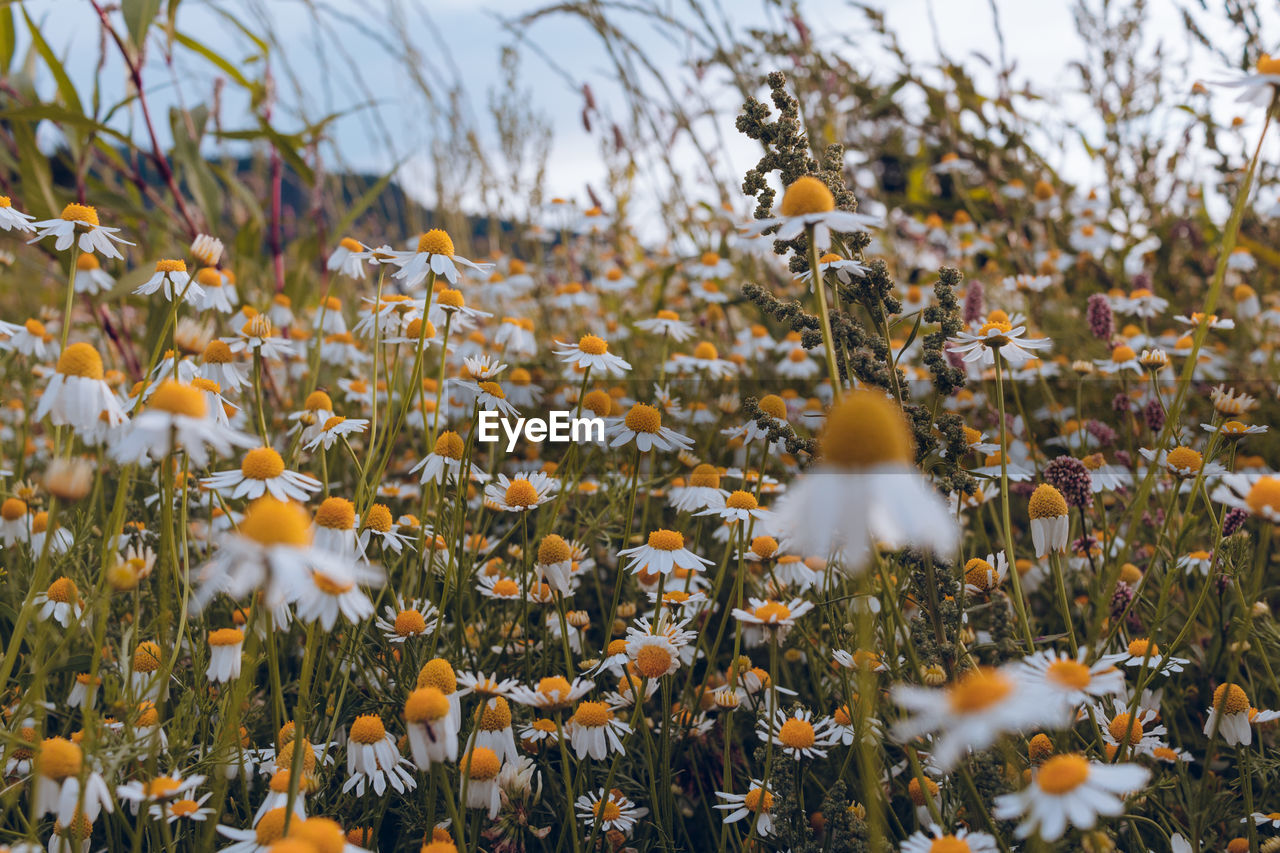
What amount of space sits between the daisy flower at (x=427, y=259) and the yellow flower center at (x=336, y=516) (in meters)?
0.37

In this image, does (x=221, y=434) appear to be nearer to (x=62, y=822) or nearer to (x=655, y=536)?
(x=62, y=822)

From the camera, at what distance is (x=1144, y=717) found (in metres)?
0.93

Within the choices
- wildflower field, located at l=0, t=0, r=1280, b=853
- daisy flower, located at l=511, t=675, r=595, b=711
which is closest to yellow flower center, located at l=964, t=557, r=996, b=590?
wildflower field, located at l=0, t=0, r=1280, b=853

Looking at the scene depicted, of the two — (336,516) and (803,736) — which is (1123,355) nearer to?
(803,736)

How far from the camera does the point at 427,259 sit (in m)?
1.21

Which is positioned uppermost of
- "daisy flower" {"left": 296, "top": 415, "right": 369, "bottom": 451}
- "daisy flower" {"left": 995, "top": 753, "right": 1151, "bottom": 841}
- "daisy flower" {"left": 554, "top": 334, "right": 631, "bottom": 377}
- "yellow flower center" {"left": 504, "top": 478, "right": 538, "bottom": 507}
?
"daisy flower" {"left": 554, "top": 334, "right": 631, "bottom": 377}

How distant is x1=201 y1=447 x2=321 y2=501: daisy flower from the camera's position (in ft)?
2.89

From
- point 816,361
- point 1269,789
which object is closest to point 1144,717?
point 1269,789

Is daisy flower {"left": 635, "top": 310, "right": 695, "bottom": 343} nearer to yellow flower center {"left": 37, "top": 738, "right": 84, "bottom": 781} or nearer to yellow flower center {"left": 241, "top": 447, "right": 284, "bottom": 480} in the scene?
yellow flower center {"left": 241, "top": 447, "right": 284, "bottom": 480}

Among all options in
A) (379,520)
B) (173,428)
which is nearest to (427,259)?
(379,520)

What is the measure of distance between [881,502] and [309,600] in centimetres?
46

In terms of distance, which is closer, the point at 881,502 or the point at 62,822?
the point at 881,502

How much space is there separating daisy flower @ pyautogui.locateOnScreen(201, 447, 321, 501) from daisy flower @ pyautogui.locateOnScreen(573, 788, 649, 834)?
0.50m

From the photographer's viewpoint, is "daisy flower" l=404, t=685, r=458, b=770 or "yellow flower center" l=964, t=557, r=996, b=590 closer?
"daisy flower" l=404, t=685, r=458, b=770
